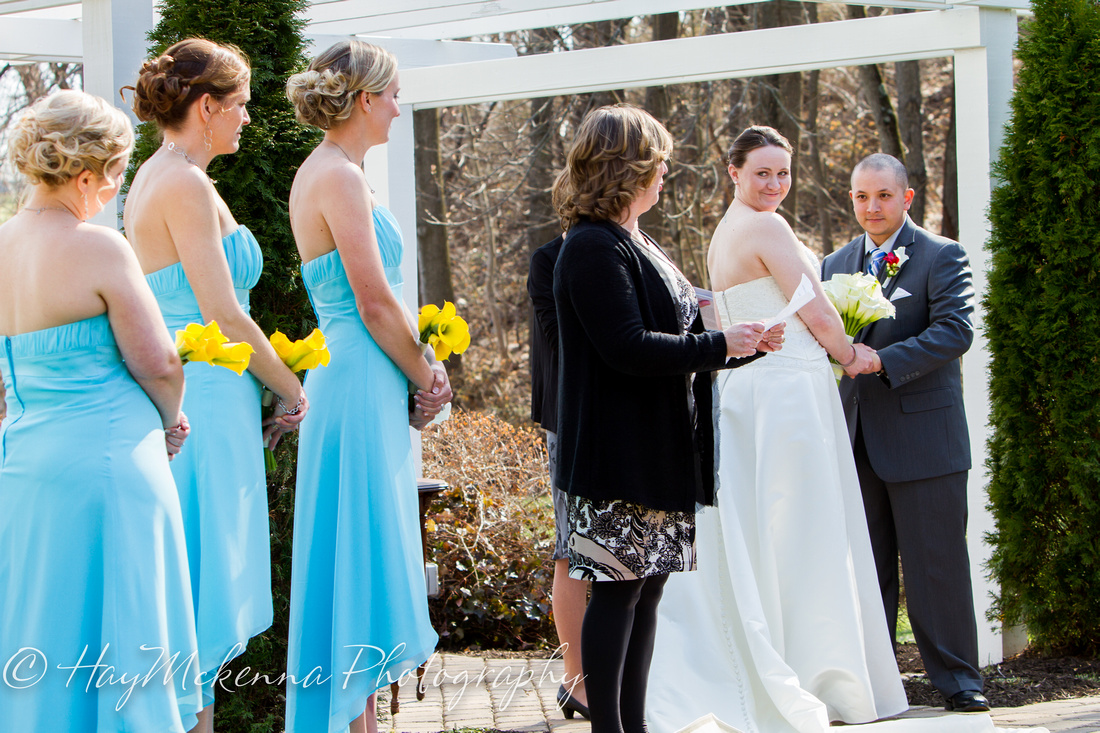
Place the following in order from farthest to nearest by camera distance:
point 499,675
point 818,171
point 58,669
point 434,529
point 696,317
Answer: point 818,171
point 434,529
point 499,675
point 696,317
point 58,669

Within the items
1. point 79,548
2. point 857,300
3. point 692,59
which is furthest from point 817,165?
point 79,548

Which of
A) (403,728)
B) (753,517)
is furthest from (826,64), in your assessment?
(403,728)

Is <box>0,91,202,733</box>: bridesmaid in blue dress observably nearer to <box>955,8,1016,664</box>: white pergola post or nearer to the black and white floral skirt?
the black and white floral skirt

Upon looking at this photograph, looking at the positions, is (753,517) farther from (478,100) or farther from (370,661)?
(478,100)

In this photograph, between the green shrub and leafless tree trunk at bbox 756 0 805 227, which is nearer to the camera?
the green shrub

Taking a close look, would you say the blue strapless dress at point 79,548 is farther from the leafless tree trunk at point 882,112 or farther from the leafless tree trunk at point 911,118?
the leafless tree trunk at point 911,118

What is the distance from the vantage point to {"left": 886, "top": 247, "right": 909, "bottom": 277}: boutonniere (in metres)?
4.55

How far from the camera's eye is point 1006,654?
5.28m

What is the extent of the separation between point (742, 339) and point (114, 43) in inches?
103

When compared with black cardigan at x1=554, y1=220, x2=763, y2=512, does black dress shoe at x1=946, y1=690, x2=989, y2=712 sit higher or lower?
lower

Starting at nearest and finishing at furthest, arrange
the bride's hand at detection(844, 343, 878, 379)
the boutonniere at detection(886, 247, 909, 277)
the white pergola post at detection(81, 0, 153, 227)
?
the white pergola post at detection(81, 0, 153, 227), the bride's hand at detection(844, 343, 878, 379), the boutonniere at detection(886, 247, 909, 277)

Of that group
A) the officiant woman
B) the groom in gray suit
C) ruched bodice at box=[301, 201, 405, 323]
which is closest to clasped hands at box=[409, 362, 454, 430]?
ruched bodice at box=[301, 201, 405, 323]

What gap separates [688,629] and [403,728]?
3.95 feet

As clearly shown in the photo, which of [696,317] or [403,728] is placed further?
[403,728]
